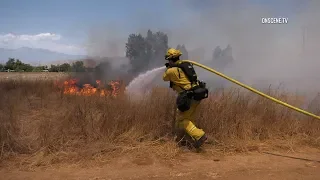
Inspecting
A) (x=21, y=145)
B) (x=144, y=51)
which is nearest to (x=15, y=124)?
(x=21, y=145)

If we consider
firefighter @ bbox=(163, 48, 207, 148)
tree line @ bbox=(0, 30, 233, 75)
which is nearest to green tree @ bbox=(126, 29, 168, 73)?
tree line @ bbox=(0, 30, 233, 75)

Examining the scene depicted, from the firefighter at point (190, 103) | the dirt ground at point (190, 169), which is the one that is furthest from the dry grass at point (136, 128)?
the firefighter at point (190, 103)

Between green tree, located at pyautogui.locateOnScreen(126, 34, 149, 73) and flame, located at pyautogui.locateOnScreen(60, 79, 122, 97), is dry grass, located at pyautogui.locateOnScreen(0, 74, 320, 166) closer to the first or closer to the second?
flame, located at pyautogui.locateOnScreen(60, 79, 122, 97)

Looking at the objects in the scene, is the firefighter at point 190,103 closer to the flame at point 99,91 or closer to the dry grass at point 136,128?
the dry grass at point 136,128

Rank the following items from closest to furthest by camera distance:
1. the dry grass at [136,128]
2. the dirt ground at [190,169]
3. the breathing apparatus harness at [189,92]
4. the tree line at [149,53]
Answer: the dirt ground at [190,169]
the dry grass at [136,128]
the breathing apparatus harness at [189,92]
the tree line at [149,53]

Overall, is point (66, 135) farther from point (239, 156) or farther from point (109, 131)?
point (239, 156)

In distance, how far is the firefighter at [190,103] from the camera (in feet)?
18.6

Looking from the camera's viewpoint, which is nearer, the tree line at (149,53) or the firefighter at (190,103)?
the firefighter at (190,103)

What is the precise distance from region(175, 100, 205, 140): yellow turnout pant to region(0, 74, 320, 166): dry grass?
35 centimetres

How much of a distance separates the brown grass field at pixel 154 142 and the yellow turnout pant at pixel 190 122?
34cm

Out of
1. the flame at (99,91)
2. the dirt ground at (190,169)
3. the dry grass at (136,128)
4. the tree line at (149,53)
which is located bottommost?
the dirt ground at (190,169)

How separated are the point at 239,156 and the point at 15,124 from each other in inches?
147

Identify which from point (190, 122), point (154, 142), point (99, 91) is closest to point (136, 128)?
point (154, 142)

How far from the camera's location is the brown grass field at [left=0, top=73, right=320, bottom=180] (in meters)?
5.00
